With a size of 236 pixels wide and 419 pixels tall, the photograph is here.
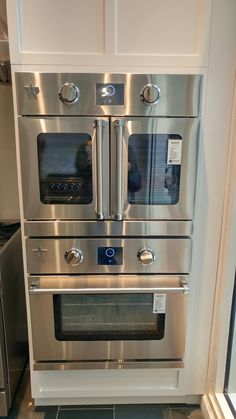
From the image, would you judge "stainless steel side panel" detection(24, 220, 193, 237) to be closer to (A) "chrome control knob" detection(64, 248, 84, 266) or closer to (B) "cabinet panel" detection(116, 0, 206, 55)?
(A) "chrome control knob" detection(64, 248, 84, 266)

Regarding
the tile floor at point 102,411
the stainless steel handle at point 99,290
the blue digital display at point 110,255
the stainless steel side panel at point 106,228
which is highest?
the stainless steel side panel at point 106,228

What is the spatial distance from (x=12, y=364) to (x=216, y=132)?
1522 millimetres

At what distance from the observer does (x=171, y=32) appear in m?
1.25

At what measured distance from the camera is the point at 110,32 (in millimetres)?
1229

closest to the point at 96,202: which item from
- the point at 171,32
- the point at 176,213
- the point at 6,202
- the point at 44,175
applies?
the point at 44,175

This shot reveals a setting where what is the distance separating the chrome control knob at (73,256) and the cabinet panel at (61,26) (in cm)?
82

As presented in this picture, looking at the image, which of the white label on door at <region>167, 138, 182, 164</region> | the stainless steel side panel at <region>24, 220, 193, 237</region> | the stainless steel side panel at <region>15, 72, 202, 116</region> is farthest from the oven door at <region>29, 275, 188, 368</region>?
the stainless steel side panel at <region>15, 72, 202, 116</region>

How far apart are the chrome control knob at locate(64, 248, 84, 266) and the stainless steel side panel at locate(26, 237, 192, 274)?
0.01m

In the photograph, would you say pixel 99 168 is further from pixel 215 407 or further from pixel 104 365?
pixel 215 407

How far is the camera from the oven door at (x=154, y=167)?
1.28 metres

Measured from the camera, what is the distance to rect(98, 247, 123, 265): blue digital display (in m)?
1.40

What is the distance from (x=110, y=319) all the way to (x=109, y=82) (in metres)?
1.05

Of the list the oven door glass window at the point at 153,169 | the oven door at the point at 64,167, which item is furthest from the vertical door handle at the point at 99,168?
the oven door glass window at the point at 153,169

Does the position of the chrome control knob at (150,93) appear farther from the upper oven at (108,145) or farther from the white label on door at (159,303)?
the white label on door at (159,303)
